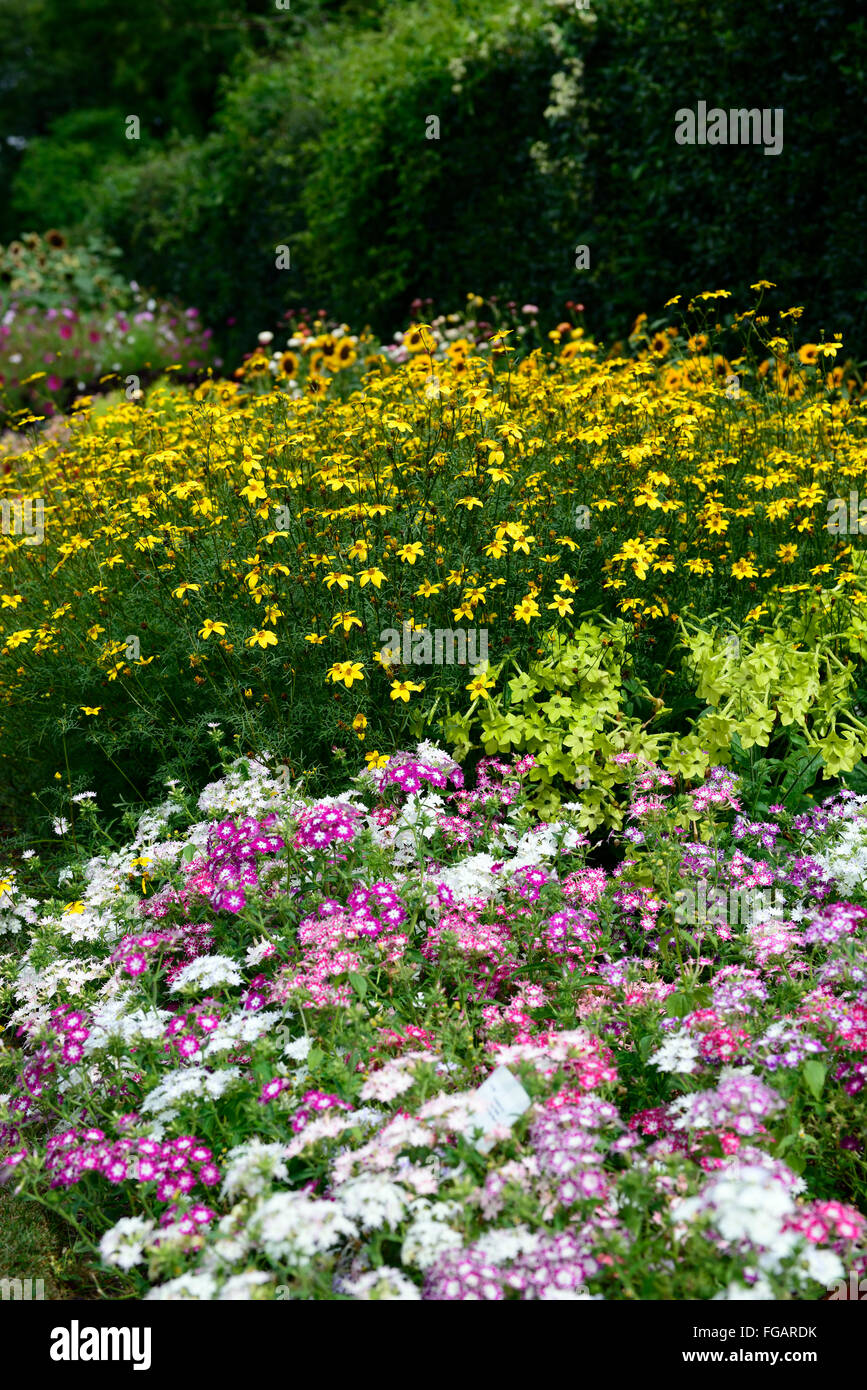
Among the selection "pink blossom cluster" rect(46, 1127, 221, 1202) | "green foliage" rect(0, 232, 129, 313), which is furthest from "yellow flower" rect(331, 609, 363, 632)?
"green foliage" rect(0, 232, 129, 313)

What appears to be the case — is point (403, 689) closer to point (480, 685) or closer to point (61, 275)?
point (480, 685)

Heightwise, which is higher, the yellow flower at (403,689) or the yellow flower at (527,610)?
the yellow flower at (527,610)

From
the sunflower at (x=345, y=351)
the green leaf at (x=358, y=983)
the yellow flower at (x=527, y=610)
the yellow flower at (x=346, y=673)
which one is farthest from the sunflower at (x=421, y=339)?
the green leaf at (x=358, y=983)

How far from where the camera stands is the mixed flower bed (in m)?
1.99

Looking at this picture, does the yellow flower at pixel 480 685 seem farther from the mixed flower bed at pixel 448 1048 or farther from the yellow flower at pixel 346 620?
the yellow flower at pixel 346 620

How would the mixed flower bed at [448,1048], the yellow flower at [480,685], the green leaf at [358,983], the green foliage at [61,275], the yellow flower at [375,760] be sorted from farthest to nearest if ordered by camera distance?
the green foliage at [61,275], the yellow flower at [480,685], the yellow flower at [375,760], the green leaf at [358,983], the mixed flower bed at [448,1048]

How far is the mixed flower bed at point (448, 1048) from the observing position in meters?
1.99

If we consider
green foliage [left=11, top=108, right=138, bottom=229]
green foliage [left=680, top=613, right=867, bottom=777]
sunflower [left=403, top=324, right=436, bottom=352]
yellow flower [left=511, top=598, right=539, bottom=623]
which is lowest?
green foliage [left=680, top=613, right=867, bottom=777]

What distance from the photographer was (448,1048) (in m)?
2.50

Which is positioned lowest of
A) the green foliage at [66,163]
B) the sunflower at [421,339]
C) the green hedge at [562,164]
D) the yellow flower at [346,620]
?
the yellow flower at [346,620]

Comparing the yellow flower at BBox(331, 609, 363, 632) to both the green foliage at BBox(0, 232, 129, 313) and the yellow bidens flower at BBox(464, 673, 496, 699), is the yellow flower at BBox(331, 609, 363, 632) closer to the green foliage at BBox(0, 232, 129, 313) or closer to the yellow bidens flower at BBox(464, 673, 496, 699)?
the yellow bidens flower at BBox(464, 673, 496, 699)

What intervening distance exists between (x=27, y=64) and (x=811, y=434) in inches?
1191

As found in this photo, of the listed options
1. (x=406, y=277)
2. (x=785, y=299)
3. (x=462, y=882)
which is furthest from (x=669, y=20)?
(x=462, y=882)

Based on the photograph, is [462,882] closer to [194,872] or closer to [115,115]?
[194,872]
